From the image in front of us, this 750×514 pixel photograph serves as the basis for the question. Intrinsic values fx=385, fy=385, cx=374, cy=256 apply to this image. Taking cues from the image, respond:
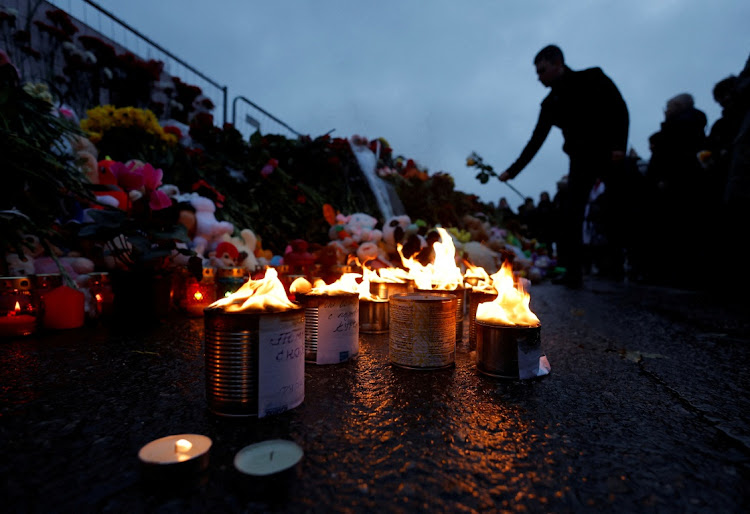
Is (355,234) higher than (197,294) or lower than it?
higher

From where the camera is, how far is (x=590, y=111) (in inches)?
177

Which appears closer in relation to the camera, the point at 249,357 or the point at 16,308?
the point at 249,357

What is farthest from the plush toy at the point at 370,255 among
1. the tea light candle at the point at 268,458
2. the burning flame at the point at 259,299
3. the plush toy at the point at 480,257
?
the tea light candle at the point at 268,458

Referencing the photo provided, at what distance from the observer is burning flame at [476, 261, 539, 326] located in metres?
1.41

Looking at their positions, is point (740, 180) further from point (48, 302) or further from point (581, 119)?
point (48, 302)

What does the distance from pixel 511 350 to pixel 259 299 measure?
897 mm

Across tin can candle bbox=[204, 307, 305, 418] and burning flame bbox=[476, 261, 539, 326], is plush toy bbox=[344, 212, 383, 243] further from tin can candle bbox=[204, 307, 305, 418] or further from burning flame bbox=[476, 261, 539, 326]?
tin can candle bbox=[204, 307, 305, 418]

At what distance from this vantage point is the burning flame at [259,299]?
104 cm

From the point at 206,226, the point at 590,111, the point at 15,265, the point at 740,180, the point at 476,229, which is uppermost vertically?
the point at 590,111

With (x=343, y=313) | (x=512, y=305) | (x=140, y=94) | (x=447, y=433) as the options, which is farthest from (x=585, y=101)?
(x=140, y=94)

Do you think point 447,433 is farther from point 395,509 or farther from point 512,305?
point 512,305

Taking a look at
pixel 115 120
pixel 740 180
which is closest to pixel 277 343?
pixel 115 120

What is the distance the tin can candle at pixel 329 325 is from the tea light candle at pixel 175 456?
0.70 meters

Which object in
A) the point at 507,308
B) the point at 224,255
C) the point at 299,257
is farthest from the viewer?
the point at 299,257
